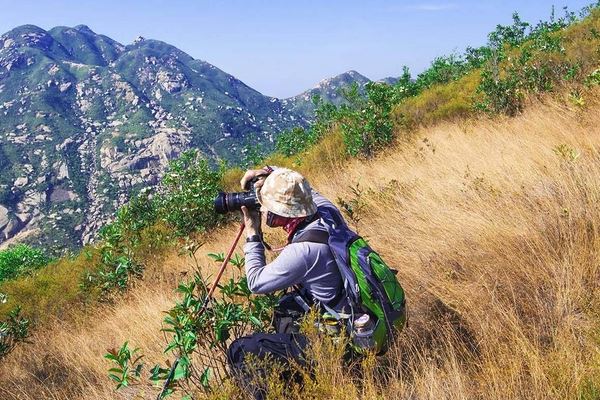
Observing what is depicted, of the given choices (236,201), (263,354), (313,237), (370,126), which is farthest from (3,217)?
(313,237)

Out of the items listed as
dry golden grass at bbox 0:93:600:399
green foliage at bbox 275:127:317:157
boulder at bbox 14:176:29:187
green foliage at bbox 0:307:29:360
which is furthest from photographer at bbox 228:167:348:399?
boulder at bbox 14:176:29:187

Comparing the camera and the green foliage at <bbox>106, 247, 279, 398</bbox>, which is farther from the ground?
the camera

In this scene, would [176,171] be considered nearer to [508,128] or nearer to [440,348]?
[508,128]

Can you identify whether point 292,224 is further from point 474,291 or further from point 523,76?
point 523,76

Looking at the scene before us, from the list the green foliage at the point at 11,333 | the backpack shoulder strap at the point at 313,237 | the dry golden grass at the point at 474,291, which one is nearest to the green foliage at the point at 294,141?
the dry golden grass at the point at 474,291

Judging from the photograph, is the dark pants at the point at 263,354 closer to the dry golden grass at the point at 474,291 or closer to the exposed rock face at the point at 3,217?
the dry golden grass at the point at 474,291

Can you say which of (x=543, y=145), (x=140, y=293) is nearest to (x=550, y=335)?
(x=543, y=145)

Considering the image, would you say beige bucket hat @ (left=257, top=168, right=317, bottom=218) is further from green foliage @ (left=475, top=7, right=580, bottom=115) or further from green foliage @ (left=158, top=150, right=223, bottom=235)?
green foliage @ (left=475, top=7, right=580, bottom=115)

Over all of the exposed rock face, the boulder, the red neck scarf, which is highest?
the boulder

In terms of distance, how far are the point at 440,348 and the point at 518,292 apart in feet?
2.45

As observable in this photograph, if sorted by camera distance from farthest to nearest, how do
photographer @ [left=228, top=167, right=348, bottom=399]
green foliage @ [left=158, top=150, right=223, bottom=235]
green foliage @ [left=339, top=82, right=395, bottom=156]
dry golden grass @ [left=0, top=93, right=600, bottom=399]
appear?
green foliage @ [left=339, top=82, right=395, bottom=156] < green foliage @ [left=158, top=150, right=223, bottom=235] < photographer @ [left=228, top=167, right=348, bottom=399] < dry golden grass @ [left=0, top=93, right=600, bottom=399]

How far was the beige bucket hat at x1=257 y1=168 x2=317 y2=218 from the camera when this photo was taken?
2.82m

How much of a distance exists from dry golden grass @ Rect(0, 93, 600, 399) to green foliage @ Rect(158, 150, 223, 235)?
6.25 feet

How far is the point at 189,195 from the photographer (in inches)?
369
